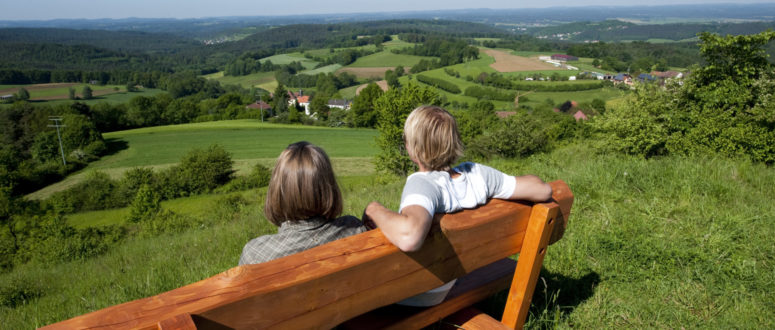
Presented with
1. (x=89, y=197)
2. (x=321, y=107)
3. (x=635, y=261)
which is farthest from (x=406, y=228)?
(x=321, y=107)

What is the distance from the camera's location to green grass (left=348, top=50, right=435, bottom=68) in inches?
4762

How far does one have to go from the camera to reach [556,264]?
3.49 metres

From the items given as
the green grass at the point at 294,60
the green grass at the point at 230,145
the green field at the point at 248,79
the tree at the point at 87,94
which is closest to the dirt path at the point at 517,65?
the green grass at the point at 230,145

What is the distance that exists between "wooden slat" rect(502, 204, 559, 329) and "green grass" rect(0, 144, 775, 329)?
59cm

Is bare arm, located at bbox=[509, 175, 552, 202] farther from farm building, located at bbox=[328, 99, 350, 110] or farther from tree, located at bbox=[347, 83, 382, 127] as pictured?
farm building, located at bbox=[328, 99, 350, 110]

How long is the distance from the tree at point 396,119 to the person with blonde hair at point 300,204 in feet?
86.9

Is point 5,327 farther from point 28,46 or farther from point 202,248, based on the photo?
point 28,46

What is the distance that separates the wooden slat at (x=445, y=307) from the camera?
1.79 metres

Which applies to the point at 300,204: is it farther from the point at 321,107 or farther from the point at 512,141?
the point at 321,107

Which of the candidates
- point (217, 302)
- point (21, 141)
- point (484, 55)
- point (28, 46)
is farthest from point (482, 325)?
point (28, 46)

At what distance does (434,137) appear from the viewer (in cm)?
199

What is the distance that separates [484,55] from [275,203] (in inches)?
4995

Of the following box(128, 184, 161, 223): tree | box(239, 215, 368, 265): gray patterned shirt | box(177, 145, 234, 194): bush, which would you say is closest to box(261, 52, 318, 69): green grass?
box(177, 145, 234, 194): bush

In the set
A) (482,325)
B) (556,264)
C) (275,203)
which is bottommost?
(556,264)
